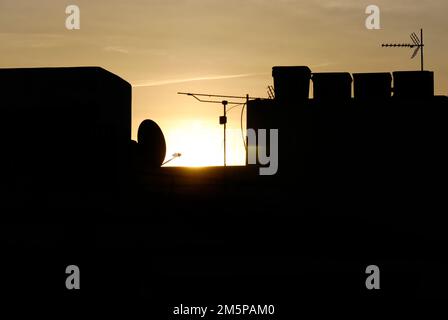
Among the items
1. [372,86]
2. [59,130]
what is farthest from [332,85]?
[59,130]

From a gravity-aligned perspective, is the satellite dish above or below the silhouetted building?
below

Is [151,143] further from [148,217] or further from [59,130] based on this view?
[59,130]

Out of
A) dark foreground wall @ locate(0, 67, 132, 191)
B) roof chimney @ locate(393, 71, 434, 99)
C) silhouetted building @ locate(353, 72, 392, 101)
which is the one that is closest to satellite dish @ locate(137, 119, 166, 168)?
dark foreground wall @ locate(0, 67, 132, 191)

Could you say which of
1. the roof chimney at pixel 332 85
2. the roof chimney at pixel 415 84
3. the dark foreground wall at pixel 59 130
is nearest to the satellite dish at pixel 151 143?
the dark foreground wall at pixel 59 130

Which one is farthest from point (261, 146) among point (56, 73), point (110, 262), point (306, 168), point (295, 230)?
point (110, 262)

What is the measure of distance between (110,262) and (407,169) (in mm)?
39573

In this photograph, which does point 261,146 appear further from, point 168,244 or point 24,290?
point 24,290

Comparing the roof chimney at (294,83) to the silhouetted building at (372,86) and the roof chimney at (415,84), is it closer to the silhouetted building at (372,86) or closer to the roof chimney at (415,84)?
the silhouetted building at (372,86)

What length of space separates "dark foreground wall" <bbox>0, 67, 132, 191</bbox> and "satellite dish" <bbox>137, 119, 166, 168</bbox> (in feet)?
3.03

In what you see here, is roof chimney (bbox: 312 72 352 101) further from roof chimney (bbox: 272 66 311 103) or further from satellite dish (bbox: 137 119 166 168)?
satellite dish (bbox: 137 119 166 168)

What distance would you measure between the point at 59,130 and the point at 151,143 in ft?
13.6

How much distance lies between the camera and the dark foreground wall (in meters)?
31.6

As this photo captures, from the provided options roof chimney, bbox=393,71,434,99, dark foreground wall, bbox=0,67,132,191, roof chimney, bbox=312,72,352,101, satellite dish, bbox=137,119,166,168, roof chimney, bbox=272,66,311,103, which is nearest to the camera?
dark foreground wall, bbox=0,67,132,191

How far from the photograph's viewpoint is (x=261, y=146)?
6694cm
